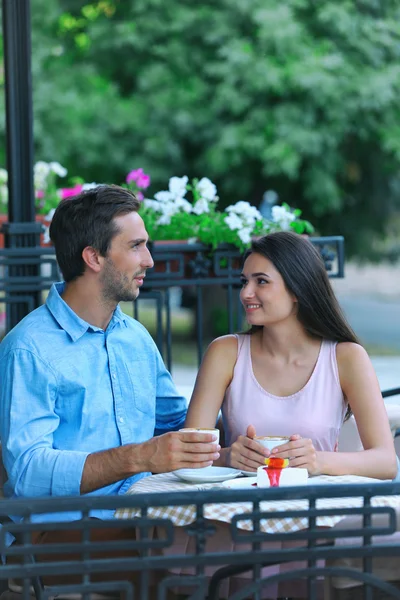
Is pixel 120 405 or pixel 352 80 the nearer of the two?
pixel 120 405

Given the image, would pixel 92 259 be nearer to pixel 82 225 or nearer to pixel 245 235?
pixel 82 225

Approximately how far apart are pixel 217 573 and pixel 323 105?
12.1 metres

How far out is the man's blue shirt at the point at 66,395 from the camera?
2.61 meters

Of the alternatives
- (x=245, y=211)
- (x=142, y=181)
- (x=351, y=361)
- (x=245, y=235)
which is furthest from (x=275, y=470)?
(x=142, y=181)

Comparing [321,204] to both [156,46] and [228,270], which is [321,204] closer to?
[156,46]

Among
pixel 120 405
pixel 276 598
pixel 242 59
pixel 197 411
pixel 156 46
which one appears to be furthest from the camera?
pixel 156 46

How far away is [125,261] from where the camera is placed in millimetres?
2947

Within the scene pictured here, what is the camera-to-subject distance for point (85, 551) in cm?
167

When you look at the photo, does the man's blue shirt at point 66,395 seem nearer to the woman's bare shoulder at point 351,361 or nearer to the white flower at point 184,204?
the woman's bare shoulder at point 351,361

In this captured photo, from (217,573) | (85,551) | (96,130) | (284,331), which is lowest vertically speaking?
(217,573)

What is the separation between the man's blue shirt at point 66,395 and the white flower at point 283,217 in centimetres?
202

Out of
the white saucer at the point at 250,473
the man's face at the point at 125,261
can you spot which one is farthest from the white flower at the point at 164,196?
the white saucer at the point at 250,473

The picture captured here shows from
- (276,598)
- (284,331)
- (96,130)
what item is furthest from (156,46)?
(276,598)

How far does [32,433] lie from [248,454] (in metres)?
0.55
